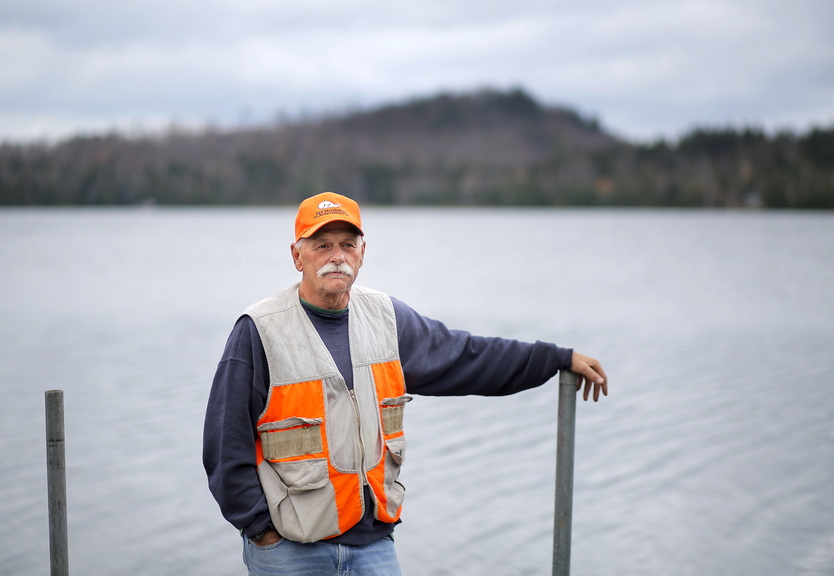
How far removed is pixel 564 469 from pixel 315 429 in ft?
3.15

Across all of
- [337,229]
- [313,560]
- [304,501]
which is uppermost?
[337,229]

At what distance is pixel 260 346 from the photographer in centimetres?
283

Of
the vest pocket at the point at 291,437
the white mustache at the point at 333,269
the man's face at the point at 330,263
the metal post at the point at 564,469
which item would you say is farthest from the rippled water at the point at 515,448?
the white mustache at the point at 333,269

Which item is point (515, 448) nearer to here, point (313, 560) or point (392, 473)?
point (392, 473)

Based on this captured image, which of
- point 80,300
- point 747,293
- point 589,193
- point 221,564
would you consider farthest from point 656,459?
point 589,193

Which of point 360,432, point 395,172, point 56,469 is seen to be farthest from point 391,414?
point 395,172

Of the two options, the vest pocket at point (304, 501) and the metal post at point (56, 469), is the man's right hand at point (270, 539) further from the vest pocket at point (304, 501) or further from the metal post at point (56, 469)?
the metal post at point (56, 469)

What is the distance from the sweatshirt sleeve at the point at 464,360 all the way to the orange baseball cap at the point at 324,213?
458 millimetres

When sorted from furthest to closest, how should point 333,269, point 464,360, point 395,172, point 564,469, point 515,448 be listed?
point 395,172 < point 515,448 < point 464,360 < point 564,469 < point 333,269

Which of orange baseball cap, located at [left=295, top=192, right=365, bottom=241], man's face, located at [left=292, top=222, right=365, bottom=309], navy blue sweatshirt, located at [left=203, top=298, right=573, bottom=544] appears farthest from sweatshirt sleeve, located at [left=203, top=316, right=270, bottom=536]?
orange baseball cap, located at [left=295, top=192, right=365, bottom=241]

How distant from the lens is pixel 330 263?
2.90 metres

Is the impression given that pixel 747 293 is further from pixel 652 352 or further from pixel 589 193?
pixel 589 193

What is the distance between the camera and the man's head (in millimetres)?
2895

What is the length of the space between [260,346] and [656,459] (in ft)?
21.8
